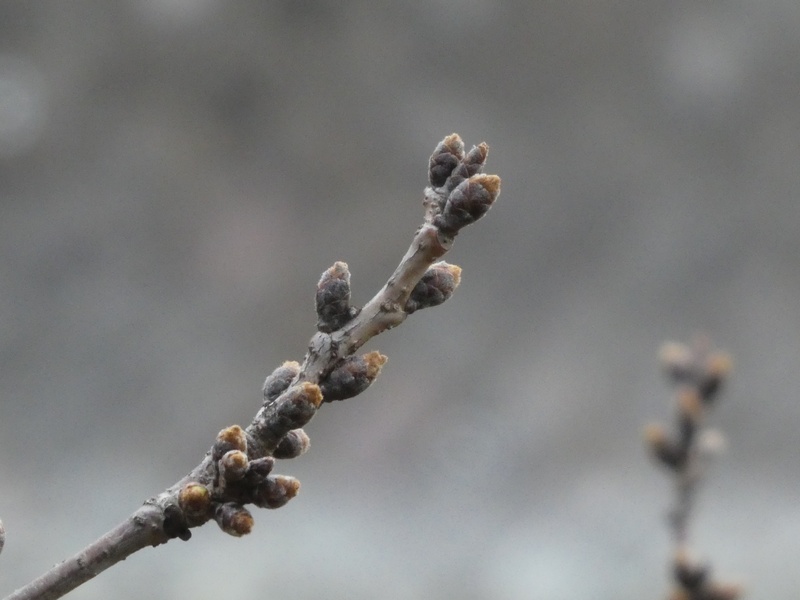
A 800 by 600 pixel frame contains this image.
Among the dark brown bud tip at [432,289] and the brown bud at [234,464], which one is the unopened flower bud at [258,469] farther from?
the dark brown bud tip at [432,289]

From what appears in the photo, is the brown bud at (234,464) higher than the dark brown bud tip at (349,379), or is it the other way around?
the dark brown bud tip at (349,379)

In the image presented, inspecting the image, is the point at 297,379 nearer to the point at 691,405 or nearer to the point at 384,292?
the point at 384,292

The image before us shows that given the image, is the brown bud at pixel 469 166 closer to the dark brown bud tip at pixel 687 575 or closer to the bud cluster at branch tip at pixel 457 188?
the bud cluster at branch tip at pixel 457 188

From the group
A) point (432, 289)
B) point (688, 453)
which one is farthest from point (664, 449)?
point (432, 289)

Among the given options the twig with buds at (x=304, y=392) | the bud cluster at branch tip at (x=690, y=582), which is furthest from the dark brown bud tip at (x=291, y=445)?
the bud cluster at branch tip at (x=690, y=582)

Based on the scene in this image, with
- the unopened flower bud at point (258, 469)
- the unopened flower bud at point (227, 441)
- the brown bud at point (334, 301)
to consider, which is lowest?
the unopened flower bud at point (258, 469)

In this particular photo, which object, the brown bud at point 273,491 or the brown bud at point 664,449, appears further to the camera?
the brown bud at point 664,449
